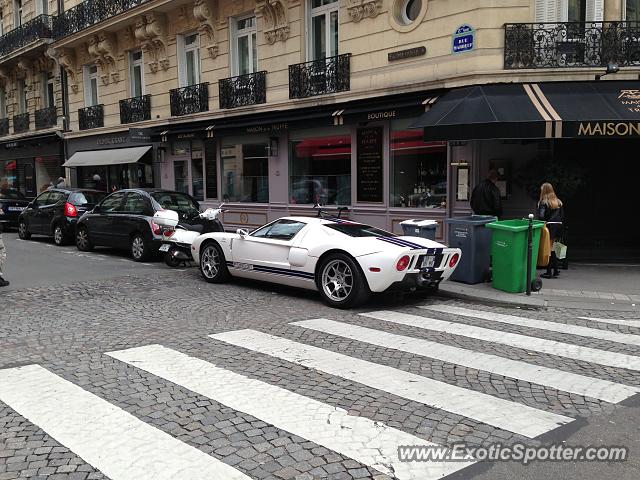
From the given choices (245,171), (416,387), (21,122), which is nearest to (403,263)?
(416,387)

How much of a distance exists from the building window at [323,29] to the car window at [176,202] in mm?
5216

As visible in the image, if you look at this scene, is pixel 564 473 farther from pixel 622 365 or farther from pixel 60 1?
pixel 60 1

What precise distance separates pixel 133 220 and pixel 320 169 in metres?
5.17

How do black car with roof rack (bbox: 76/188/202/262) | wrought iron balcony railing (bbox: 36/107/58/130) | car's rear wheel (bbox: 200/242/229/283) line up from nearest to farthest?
car's rear wheel (bbox: 200/242/229/283), black car with roof rack (bbox: 76/188/202/262), wrought iron balcony railing (bbox: 36/107/58/130)

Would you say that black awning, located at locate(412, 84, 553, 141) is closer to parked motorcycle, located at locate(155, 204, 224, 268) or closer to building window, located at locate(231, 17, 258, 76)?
parked motorcycle, located at locate(155, 204, 224, 268)

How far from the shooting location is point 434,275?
8344 mm

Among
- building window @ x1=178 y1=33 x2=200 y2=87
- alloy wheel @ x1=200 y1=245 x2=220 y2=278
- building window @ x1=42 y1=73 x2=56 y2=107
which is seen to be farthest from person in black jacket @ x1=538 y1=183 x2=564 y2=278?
building window @ x1=42 y1=73 x2=56 y2=107

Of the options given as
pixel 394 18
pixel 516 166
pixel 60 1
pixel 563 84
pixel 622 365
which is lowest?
pixel 622 365

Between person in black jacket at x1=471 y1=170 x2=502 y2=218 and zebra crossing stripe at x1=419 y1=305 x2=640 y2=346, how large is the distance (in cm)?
329

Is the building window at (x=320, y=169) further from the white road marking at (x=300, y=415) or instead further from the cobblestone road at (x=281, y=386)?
the white road marking at (x=300, y=415)

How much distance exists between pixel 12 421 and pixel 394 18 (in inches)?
470

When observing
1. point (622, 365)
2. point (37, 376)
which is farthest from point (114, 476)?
point (622, 365)

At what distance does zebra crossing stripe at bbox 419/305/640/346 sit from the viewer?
6.78m

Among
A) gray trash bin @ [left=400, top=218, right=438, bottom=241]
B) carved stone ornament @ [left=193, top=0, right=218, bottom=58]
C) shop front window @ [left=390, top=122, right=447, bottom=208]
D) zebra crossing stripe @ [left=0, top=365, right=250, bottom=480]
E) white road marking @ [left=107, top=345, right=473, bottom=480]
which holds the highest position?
carved stone ornament @ [left=193, top=0, right=218, bottom=58]
